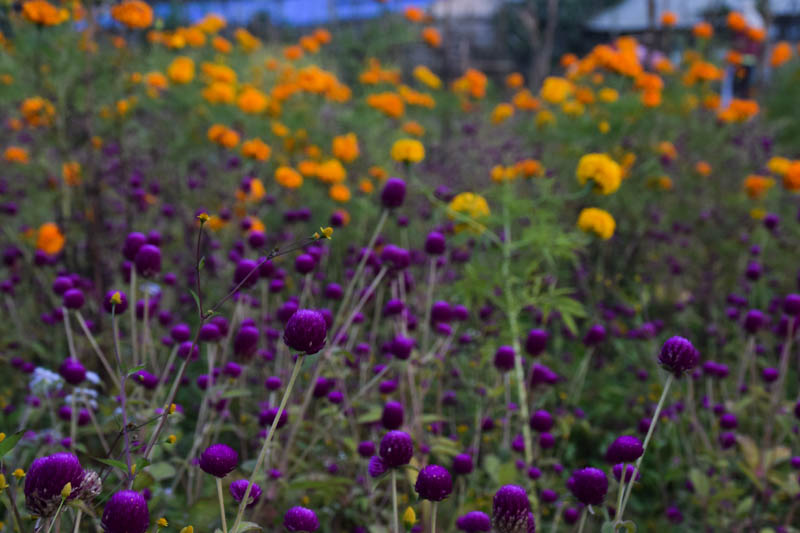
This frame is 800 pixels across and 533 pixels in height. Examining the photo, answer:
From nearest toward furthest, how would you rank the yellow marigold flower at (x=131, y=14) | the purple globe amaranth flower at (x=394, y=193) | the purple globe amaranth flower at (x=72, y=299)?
the purple globe amaranth flower at (x=72, y=299), the purple globe amaranth flower at (x=394, y=193), the yellow marigold flower at (x=131, y=14)

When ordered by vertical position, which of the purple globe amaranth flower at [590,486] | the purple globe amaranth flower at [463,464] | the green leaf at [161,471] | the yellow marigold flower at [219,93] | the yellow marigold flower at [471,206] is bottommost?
the green leaf at [161,471]

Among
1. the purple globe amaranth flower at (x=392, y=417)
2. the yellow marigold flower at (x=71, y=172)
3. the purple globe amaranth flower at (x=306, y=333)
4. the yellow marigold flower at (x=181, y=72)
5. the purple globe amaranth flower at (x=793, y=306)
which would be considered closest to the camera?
the purple globe amaranth flower at (x=306, y=333)

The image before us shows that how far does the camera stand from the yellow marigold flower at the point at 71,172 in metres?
3.12

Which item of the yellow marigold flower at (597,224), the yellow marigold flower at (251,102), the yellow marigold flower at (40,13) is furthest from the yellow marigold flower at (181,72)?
the yellow marigold flower at (597,224)

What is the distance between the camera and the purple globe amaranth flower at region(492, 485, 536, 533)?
993 millimetres

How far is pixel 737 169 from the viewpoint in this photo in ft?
16.0

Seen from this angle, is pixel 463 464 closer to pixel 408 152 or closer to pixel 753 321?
pixel 753 321

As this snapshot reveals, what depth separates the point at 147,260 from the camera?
1.57 meters

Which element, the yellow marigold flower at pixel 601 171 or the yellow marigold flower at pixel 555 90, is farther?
the yellow marigold flower at pixel 555 90

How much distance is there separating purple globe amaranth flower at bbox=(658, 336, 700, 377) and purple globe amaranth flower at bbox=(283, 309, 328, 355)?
1.93ft

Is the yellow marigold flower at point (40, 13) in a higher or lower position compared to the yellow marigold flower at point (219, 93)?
higher

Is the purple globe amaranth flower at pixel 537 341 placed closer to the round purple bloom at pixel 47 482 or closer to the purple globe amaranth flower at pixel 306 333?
the purple globe amaranth flower at pixel 306 333

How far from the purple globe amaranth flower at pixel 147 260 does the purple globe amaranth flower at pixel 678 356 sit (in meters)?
1.10

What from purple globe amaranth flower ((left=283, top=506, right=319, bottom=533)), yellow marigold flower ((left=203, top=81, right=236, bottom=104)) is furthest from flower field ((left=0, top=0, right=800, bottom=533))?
yellow marigold flower ((left=203, top=81, right=236, bottom=104))
